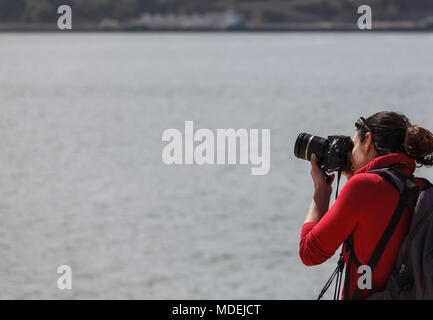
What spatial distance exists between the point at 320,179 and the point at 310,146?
A: 129mm

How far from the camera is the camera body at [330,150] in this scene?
2250 mm

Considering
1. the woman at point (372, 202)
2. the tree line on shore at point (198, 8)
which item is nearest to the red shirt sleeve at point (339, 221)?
the woman at point (372, 202)

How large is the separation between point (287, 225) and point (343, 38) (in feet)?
299

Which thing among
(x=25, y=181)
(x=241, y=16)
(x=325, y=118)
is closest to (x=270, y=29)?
(x=241, y=16)

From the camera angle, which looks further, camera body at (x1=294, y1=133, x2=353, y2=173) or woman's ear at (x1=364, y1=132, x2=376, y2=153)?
camera body at (x1=294, y1=133, x2=353, y2=173)

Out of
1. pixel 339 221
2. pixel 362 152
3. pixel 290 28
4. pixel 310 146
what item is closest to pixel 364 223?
pixel 339 221

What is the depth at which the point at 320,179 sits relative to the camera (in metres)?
2.26

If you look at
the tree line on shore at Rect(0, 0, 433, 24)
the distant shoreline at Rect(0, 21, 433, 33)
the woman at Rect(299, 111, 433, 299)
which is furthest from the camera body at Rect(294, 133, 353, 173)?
the distant shoreline at Rect(0, 21, 433, 33)

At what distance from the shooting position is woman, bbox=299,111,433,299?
1.97 metres

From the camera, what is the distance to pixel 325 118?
29516 millimetres

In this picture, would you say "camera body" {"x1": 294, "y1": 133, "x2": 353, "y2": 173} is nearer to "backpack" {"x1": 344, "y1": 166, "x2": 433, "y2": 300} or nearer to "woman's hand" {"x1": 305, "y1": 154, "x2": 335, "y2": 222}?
"woman's hand" {"x1": 305, "y1": 154, "x2": 335, "y2": 222}

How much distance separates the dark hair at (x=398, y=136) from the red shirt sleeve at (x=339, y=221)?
0.14 m

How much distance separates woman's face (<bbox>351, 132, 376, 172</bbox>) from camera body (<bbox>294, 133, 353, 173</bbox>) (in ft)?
0.26
